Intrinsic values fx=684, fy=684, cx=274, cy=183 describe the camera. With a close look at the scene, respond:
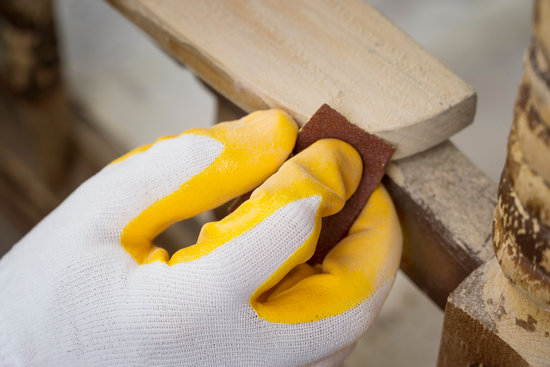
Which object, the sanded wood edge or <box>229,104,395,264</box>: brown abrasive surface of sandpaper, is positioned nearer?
the sanded wood edge

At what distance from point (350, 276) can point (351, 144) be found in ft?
0.48

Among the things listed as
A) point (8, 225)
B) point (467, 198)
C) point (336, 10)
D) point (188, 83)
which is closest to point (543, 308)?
point (467, 198)

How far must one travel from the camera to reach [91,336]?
635 millimetres

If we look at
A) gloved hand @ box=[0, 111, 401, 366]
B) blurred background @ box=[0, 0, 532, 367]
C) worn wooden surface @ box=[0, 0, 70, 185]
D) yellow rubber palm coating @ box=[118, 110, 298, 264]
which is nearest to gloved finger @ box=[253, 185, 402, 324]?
gloved hand @ box=[0, 111, 401, 366]

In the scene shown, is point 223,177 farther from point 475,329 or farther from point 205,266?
point 475,329

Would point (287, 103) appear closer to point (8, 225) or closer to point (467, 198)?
point (467, 198)

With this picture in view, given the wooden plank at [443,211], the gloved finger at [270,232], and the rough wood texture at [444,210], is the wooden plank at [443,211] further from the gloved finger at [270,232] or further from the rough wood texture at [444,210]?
the gloved finger at [270,232]

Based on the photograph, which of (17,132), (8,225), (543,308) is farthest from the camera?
(8,225)

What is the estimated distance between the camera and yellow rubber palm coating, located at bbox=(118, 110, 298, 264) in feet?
2.25

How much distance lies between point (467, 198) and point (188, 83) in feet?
4.62

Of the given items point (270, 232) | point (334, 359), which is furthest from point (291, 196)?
point (334, 359)

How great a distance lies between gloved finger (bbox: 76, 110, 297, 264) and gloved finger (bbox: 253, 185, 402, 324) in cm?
11

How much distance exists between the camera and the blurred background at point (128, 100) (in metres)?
1.64

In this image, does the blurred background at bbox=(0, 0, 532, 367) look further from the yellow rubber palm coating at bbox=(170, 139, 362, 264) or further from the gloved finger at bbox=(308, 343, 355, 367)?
the yellow rubber palm coating at bbox=(170, 139, 362, 264)
